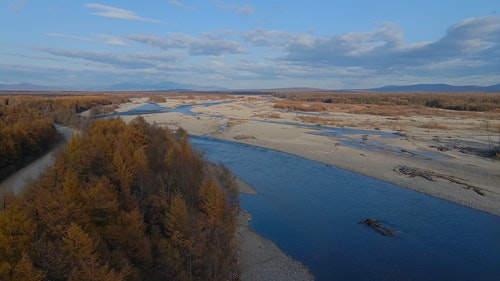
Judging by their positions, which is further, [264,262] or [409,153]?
[409,153]

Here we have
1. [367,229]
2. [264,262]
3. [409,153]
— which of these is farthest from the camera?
[409,153]

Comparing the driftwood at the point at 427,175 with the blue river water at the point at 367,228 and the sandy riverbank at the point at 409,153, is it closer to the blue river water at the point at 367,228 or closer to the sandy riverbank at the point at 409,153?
the sandy riverbank at the point at 409,153

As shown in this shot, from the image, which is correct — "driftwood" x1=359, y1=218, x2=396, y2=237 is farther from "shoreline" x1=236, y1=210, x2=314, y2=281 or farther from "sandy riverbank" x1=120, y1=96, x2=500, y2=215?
"sandy riverbank" x1=120, y1=96, x2=500, y2=215

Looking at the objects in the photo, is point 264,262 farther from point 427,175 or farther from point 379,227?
point 427,175

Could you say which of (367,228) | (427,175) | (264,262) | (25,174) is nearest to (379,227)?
(367,228)

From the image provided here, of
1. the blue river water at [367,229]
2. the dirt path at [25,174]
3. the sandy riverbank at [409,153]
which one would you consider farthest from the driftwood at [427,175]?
the dirt path at [25,174]

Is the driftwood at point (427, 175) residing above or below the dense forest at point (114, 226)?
below

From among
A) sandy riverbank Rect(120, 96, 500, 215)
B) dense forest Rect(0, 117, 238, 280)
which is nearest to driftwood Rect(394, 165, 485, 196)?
sandy riverbank Rect(120, 96, 500, 215)
